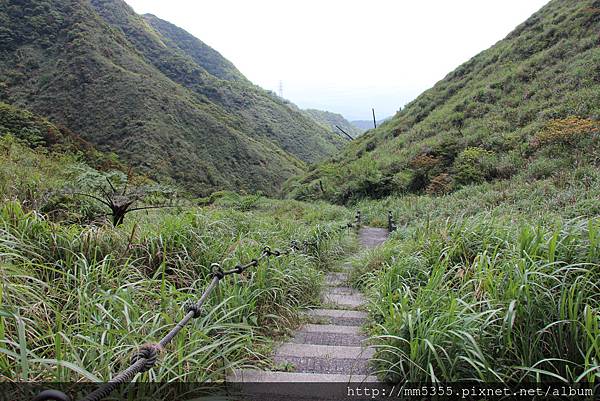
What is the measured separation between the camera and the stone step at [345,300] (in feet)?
12.1

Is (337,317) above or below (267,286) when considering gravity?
below

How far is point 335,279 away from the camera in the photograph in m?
4.83

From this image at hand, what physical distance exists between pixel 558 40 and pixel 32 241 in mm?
25757

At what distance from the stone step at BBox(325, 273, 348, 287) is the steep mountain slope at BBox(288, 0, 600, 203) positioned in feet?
32.6

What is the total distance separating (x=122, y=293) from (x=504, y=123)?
18.5m

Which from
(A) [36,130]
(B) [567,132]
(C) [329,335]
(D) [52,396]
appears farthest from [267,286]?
(A) [36,130]

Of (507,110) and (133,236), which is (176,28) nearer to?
(507,110)

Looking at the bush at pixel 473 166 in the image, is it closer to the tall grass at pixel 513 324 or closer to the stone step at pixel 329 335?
the tall grass at pixel 513 324

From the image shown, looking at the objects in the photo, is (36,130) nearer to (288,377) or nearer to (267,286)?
(267,286)

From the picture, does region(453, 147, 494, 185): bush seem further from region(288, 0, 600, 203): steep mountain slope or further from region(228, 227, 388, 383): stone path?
region(228, 227, 388, 383): stone path

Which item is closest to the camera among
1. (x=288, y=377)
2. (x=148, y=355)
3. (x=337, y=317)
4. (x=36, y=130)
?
(x=148, y=355)

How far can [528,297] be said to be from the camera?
2.04m

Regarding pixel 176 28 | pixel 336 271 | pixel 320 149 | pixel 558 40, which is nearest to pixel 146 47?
pixel 320 149

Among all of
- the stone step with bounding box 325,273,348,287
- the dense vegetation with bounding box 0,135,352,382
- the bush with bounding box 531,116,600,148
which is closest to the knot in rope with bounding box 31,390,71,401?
the dense vegetation with bounding box 0,135,352,382
